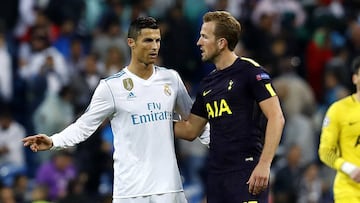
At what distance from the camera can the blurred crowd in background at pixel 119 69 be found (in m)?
16.7

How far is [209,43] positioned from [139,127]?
0.97m

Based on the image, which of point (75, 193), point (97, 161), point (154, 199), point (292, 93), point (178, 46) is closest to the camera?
point (154, 199)

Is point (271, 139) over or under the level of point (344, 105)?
under

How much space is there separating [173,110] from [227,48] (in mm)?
840

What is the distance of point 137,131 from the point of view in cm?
1003

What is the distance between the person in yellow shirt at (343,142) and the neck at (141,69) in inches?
79.3

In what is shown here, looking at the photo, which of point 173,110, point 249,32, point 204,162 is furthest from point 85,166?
point 173,110

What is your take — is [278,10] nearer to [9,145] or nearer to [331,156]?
[9,145]

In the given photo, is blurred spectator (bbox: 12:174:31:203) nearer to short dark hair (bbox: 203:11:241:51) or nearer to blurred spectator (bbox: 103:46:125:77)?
blurred spectator (bbox: 103:46:125:77)

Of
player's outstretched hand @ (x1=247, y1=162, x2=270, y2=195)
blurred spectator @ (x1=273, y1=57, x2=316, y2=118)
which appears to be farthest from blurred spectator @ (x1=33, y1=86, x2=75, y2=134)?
player's outstretched hand @ (x1=247, y1=162, x2=270, y2=195)

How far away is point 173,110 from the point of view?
10344 millimetres

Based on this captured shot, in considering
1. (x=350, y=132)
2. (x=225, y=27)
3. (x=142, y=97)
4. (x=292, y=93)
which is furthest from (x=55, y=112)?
(x=225, y=27)

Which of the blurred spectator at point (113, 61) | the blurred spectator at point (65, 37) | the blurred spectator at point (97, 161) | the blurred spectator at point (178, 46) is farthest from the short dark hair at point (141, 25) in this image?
the blurred spectator at point (178, 46)

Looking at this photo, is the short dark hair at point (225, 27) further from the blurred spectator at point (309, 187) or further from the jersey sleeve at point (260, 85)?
the blurred spectator at point (309, 187)
